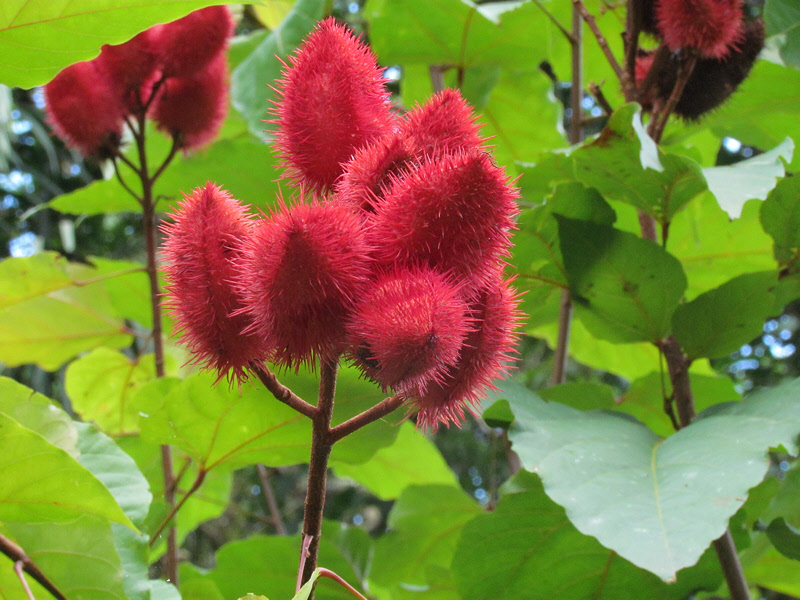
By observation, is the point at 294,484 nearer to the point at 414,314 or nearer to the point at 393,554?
the point at 393,554

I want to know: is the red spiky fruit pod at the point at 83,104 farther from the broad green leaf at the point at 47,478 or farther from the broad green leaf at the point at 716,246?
the broad green leaf at the point at 716,246

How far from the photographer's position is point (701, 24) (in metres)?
0.92

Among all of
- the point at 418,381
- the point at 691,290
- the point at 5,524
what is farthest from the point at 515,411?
the point at 691,290

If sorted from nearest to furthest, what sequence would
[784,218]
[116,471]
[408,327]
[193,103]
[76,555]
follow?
[408,327]
[76,555]
[116,471]
[784,218]
[193,103]

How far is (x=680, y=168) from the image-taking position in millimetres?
921

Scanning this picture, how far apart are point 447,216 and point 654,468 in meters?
0.38

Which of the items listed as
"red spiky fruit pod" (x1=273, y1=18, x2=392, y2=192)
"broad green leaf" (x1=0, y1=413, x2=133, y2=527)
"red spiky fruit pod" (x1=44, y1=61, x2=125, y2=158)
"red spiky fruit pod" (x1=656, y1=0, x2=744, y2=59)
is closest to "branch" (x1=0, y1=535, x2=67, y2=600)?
"broad green leaf" (x1=0, y1=413, x2=133, y2=527)

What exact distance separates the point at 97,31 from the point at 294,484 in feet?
11.1

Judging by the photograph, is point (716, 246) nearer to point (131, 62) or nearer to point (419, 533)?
point (419, 533)

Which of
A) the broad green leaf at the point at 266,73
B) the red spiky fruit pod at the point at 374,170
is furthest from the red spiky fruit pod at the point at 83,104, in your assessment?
the red spiky fruit pod at the point at 374,170

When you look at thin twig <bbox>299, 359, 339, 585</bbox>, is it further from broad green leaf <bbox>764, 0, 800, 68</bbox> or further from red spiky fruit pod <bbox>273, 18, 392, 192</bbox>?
broad green leaf <bbox>764, 0, 800, 68</bbox>

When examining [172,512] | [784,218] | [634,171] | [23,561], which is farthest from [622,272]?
[23,561]

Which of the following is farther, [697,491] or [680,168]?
[680,168]

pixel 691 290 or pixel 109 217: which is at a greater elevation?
pixel 691 290
